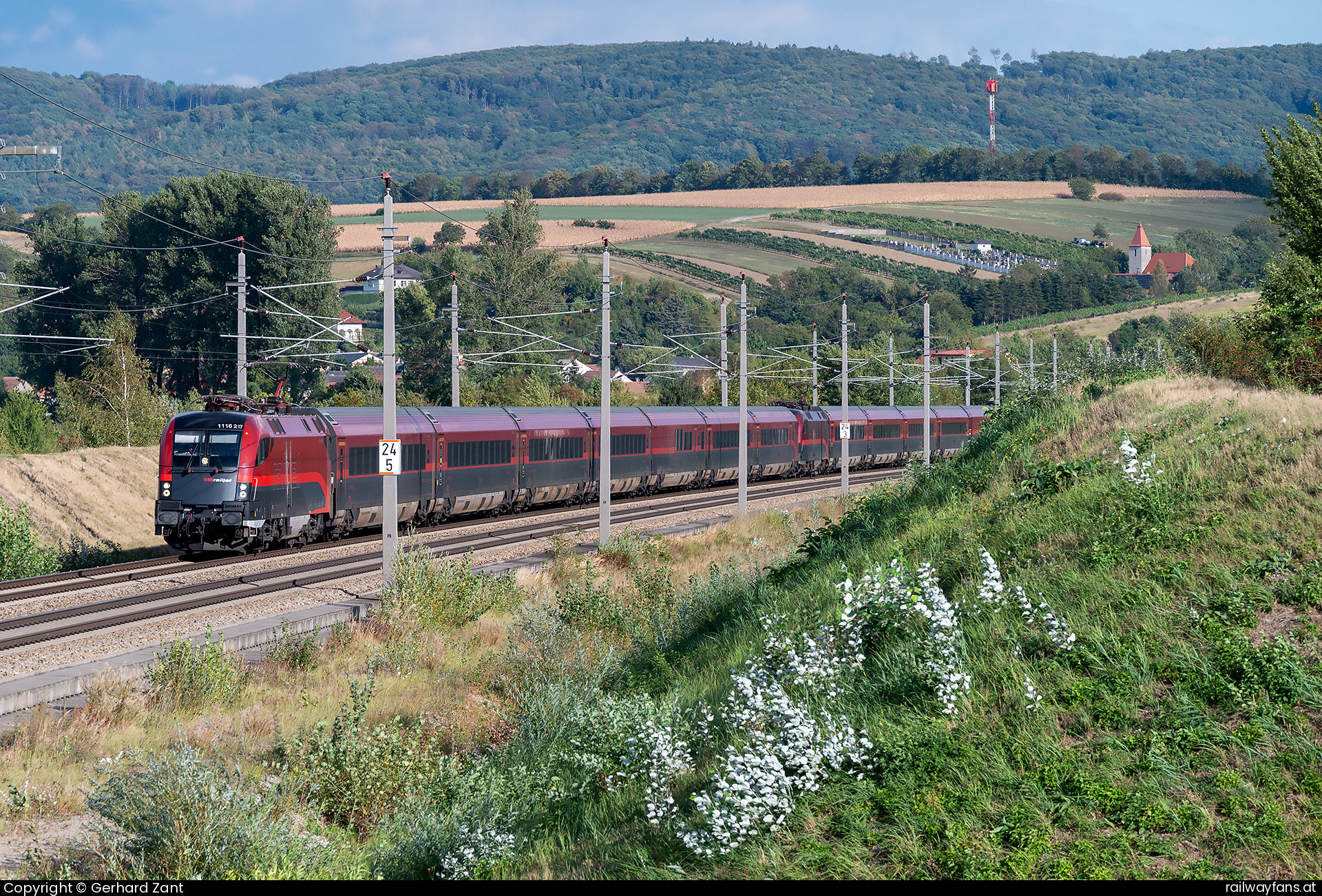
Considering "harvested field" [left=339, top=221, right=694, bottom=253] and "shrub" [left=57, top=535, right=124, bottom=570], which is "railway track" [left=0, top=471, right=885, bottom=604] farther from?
"harvested field" [left=339, top=221, right=694, bottom=253]

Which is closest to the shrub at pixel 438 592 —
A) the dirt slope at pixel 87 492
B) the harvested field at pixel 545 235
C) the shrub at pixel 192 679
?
the shrub at pixel 192 679

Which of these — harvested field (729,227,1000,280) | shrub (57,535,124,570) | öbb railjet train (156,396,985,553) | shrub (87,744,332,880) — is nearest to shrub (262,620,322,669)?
öbb railjet train (156,396,985,553)

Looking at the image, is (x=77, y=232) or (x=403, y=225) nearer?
(x=77, y=232)

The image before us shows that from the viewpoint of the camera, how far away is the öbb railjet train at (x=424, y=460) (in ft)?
87.4

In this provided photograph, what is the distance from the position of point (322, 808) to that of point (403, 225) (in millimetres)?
173249

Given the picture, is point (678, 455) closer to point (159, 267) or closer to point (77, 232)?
point (159, 267)

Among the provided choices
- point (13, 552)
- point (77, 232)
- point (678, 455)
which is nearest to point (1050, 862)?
point (13, 552)

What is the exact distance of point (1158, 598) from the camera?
898 cm

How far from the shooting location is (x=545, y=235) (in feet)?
557

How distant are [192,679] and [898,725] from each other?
388 inches

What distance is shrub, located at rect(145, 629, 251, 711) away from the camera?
14.3m

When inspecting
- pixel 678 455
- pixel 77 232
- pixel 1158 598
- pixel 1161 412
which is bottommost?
pixel 678 455

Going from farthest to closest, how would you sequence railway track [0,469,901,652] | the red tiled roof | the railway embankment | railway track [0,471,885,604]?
1. the red tiled roof
2. railway track [0,471,885,604]
3. railway track [0,469,901,652]
4. the railway embankment

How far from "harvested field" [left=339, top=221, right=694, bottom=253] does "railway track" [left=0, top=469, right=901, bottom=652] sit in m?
126
